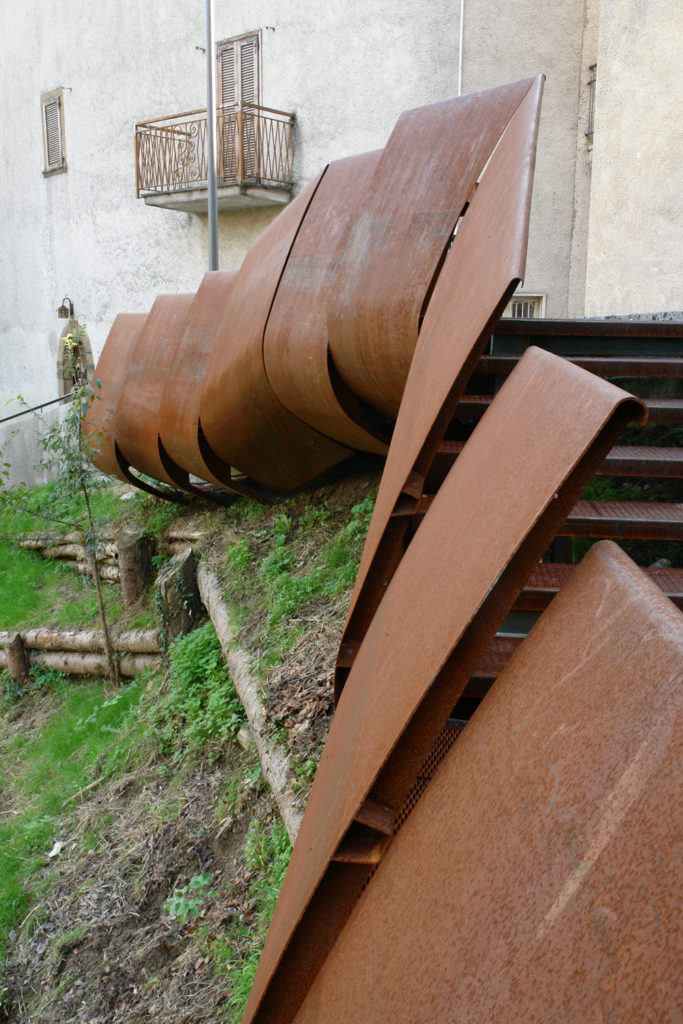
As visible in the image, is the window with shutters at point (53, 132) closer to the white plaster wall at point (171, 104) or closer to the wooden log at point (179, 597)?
the white plaster wall at point (171, 104)

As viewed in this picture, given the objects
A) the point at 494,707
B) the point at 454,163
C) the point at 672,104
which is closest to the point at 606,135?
the point at 672,104

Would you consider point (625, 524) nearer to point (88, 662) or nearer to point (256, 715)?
point (256, 715)

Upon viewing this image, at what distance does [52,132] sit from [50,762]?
14.2 metres

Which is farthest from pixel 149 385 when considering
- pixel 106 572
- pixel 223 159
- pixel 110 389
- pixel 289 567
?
pixel 223 159

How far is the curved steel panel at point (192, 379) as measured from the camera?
21.4 feet

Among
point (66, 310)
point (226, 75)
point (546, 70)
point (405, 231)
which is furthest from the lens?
point (66, 310)

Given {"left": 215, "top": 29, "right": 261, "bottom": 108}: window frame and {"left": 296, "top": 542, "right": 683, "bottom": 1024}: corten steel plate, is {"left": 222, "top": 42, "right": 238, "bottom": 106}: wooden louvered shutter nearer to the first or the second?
{"left": 215, "top": 29, "right": 261, "bottom": 108}: window frame

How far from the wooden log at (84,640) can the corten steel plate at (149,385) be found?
4.56 feet

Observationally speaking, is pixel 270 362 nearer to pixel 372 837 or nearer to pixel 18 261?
pixel 372 837

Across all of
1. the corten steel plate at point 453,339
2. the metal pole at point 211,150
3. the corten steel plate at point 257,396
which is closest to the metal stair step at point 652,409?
the corten steel plate at point 453,339

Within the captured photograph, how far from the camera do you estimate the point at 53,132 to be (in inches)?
639

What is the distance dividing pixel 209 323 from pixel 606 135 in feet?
11.8

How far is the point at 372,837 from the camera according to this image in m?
1.37

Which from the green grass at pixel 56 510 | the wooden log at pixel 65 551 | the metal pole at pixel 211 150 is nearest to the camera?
the green grass at pixel 56 510
